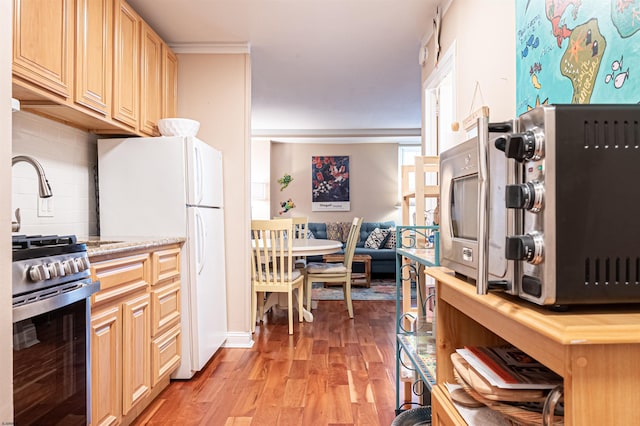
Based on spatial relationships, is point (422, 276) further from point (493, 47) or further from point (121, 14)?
point (121, 14)

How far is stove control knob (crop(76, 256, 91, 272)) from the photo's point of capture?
1.49 m

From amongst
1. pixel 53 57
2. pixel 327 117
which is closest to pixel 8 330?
pixel 53 57

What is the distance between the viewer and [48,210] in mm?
2311

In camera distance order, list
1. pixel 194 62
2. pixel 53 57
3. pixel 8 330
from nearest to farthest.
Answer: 1. pixel 8 330
2. pixel 53 57
3. pixel 194 62

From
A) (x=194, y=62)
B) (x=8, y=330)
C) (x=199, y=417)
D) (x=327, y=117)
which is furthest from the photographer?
(x=327, y=117)

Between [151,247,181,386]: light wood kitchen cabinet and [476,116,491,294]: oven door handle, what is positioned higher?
[476,116,491,294]: oven door handle

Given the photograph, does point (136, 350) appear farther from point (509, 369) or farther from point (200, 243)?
point (509, 369)

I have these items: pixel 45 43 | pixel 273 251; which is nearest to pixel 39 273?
pixel 45 43

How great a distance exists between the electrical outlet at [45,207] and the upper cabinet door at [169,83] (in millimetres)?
1082

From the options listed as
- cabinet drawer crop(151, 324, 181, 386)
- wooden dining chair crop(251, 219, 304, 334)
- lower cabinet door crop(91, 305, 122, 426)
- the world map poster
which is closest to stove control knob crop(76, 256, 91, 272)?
lower cabinet door crop(91, 305, 122, 426)

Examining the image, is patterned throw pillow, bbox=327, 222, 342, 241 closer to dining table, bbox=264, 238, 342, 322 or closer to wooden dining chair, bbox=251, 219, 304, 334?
dining table, bbox=264, 238, 342, 322

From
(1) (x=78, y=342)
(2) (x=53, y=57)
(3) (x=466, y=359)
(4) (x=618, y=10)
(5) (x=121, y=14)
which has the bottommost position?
(1) (x=78, y=342)

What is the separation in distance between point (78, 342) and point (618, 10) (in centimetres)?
198

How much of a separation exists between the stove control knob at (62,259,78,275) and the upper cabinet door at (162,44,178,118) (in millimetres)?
1897
